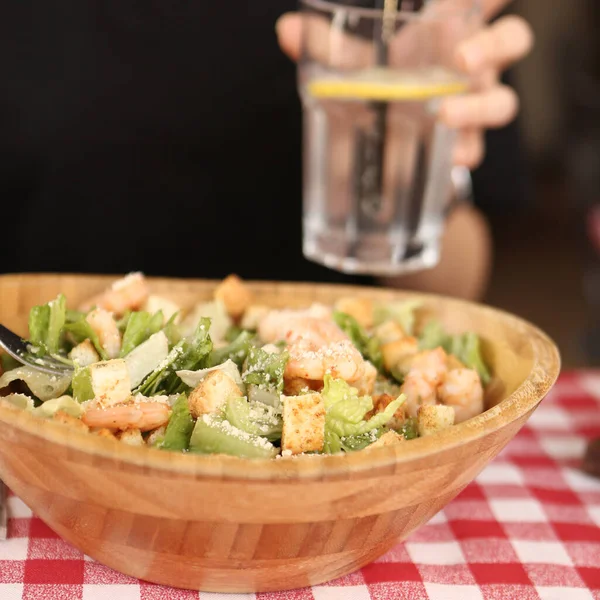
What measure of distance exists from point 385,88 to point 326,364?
1.73ft

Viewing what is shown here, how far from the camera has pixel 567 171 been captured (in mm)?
5918

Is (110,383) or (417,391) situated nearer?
(110,383)

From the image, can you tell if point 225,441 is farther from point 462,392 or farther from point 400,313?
point 400,313

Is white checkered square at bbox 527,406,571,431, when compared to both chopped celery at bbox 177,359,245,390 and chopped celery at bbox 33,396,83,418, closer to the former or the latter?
chopped celery at bbox 177,359,245,390

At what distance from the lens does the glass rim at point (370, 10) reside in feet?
3.98

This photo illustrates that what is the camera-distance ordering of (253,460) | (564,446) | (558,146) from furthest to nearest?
1. (558,146)
2. (564,446)
3. (253,460)

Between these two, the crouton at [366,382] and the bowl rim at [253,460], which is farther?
the crouton at [366,382]

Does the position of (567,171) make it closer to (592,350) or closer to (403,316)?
(592,350)

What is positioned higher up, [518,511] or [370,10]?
[370,10]

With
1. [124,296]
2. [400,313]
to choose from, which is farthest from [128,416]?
[400,313]

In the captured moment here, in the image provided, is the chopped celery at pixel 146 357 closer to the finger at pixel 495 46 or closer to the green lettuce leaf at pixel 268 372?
the green lettuce leaf at pixel 268 372

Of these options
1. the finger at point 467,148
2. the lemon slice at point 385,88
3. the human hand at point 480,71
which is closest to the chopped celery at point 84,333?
the lemon slice at point 385,88

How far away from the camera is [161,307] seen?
3.71ft

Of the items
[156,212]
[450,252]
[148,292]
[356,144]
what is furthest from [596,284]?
[148,292]
